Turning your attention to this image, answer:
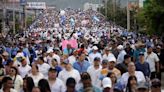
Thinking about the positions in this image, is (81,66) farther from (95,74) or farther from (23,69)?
(95,74)

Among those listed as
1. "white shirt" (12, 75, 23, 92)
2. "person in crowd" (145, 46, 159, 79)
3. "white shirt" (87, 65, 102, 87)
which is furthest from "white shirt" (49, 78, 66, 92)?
"person in crowd" (145, 46, 159, 79)

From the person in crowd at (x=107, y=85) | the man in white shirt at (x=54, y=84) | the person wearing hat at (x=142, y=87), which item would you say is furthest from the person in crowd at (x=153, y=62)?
the person wearing hat at (x=142, y=87)

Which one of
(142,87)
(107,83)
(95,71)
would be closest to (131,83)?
(107,83)

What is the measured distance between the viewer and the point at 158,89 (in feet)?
27.1

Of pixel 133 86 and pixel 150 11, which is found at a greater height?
pixel 150 11

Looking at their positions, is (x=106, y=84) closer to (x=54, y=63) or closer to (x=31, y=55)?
(x=54, y=63)

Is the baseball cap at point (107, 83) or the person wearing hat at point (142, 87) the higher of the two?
the person wearing hat at point (142, 87)

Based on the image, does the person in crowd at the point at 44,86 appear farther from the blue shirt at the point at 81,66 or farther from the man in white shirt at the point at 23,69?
the blue shirt at the point at 81,66

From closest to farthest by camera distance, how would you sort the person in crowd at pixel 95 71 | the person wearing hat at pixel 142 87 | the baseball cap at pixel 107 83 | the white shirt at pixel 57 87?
the person wearing hat at pixel 142 87
the baseball cap at pixel 107 83
the white shirt at pixel 57 87
the person in crowd at pixel 95 71

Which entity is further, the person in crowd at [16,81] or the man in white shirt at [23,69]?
the man in white shirt at [23,69]

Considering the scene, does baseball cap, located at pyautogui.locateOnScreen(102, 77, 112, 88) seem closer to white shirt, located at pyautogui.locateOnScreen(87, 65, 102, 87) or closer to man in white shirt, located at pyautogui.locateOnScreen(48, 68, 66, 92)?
man in white shirt, located at pyautogui.locateOnScreen(48, 68, 66, 92)

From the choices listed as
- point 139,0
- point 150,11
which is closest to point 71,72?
point 150,11

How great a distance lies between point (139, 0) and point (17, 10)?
1867 inches

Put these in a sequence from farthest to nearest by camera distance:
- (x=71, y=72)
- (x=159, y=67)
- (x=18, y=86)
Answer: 1. (x=159, y=67)
2. (x=71, y=72)
3. (x=18, y=86)
